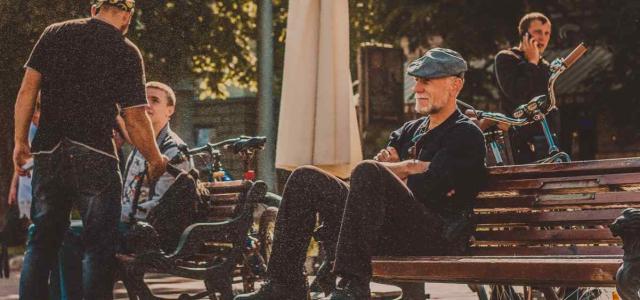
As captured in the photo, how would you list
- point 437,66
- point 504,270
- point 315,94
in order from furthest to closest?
point 315,94, point 437,66, point 504,270

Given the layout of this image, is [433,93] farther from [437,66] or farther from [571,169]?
[571,169]

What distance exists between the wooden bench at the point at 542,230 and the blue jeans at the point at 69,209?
175cm

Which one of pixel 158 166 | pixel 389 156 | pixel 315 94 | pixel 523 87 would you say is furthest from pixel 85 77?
pixel 523 87

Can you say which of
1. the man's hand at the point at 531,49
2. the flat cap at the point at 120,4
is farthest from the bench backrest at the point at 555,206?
the man's hand at the point at 531,49

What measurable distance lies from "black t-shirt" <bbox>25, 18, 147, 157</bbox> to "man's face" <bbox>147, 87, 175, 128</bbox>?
1.47 metres

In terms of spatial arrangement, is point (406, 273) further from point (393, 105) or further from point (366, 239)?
point (393, 105)

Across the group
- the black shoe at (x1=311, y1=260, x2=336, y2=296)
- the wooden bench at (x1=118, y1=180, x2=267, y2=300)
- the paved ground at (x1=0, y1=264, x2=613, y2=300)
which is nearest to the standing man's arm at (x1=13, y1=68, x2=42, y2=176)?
the wooden bench at (x1=118, y1=180, x2=267, y2=300)

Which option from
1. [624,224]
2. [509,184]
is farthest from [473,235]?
[624,224]

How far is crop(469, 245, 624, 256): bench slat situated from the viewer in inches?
230

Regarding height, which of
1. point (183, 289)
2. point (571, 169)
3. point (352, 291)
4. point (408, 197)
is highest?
point (571, 169)

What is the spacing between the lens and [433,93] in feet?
21.1

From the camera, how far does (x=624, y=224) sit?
4625 mm

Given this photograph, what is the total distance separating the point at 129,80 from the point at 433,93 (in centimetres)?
169

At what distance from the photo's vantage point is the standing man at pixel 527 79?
9.00 metres
